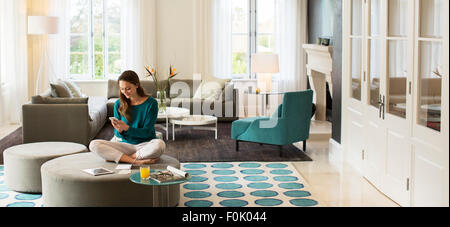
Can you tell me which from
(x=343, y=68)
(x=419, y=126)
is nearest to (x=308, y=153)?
(x=343, y=68)

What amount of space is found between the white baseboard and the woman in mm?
2549

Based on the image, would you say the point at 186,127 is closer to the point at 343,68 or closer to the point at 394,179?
the point at 343,68

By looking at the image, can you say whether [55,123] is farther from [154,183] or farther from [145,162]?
[154,183]

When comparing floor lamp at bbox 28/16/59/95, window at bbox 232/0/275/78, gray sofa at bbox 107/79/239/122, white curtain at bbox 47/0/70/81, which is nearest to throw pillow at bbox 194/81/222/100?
gray sofa at bbox 107/79/239/122

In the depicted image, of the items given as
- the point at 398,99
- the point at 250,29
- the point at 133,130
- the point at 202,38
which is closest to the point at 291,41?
Result: the point at 250,29

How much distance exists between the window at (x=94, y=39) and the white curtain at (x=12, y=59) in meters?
1.06

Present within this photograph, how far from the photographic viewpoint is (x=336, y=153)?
710 cm

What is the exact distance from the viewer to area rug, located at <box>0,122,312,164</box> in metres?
7.19

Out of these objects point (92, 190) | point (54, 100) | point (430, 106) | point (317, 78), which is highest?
point (317, 78)

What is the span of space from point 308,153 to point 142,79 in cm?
434

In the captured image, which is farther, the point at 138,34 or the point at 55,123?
the point at 138,34

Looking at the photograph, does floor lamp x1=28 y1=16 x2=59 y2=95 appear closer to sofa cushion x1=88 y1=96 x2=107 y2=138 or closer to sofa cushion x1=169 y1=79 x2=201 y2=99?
sofa cushion x1=88 y1=96 x2=107 y2=138

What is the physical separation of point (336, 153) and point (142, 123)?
277 cm

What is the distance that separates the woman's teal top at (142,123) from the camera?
202 inches
